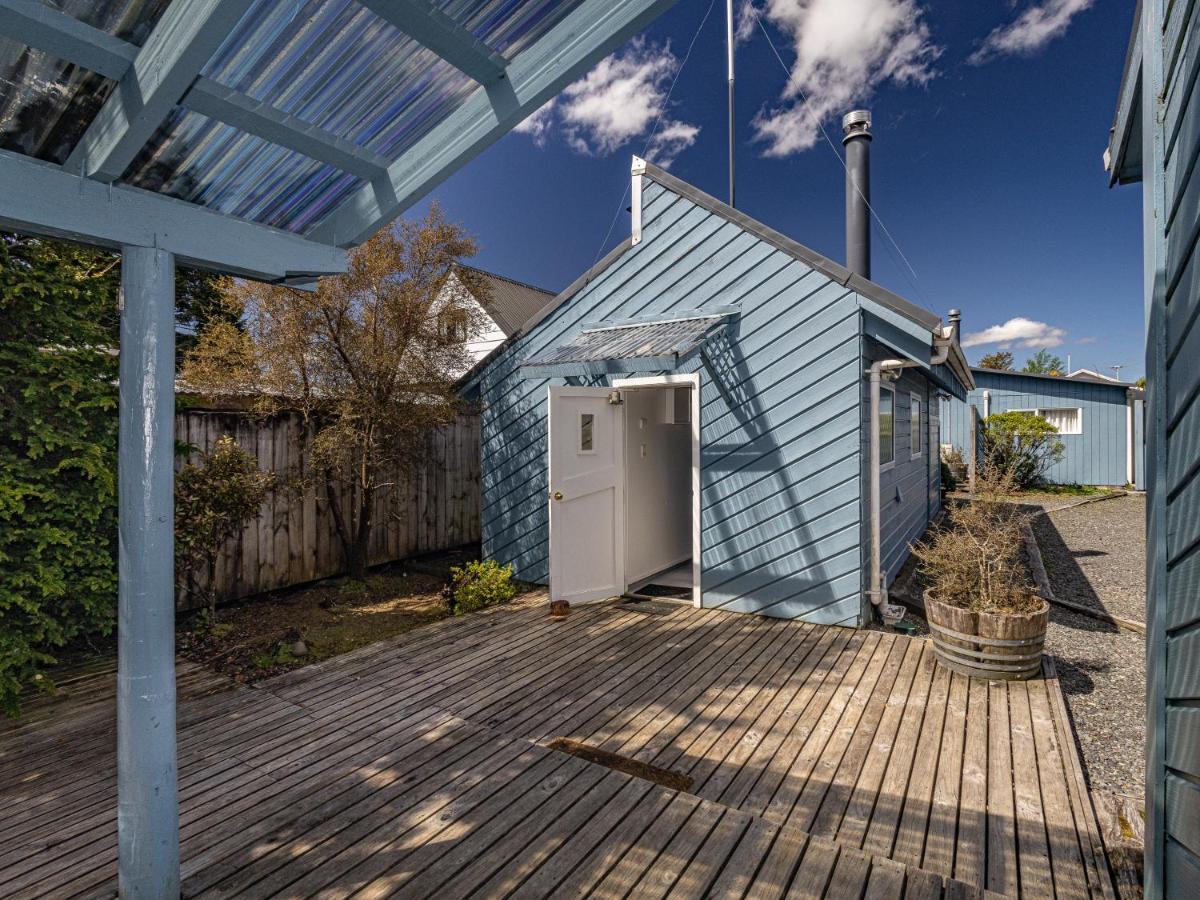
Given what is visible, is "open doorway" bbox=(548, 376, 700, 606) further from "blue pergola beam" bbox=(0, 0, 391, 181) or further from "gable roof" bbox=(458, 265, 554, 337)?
"gable roof" bbox=(458, 265, 554, 337)

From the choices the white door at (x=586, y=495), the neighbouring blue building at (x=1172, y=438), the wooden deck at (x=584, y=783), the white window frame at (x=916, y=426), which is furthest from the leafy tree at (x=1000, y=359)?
the neighbouring blue building at (x=1172, y=438)

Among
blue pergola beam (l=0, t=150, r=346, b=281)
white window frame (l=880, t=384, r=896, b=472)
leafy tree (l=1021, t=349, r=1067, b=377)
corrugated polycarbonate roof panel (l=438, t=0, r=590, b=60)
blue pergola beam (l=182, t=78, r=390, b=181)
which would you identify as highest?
leafy tree (l=1021, t=349, r=1067, b=377)

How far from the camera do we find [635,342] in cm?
486

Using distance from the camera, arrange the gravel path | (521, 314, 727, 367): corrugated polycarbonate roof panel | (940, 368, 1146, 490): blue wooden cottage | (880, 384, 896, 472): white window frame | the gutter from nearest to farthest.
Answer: the gravel path
(521, 314, 727, 367): corrugated polycarbonate roof panel
the gutter
(880, 384, 896, 472): white window frame
(940, 368, 1146, 490): blue wooden cottage

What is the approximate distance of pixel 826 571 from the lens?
15.1 feet

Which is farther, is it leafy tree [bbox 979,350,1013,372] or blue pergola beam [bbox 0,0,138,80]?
leafy tree [bbox 979,350,1013,372]

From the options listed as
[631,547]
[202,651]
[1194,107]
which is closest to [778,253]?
[631,547]

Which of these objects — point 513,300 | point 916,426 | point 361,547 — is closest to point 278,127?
point 361,547

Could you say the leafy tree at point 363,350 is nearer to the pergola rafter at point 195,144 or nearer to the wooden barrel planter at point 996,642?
the pergola rafter at point 195,144

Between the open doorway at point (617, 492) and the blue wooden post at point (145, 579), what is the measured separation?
131 inches

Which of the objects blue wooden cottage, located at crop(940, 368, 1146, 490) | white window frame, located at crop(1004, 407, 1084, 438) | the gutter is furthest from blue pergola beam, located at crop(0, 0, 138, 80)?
white window frame, located at crop(1004, 407, 1084, 438)

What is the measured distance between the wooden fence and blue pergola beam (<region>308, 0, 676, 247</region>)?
3.50m

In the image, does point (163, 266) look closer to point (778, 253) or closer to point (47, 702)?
point (47, 702)

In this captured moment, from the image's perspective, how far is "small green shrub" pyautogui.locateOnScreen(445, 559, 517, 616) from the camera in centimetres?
523
